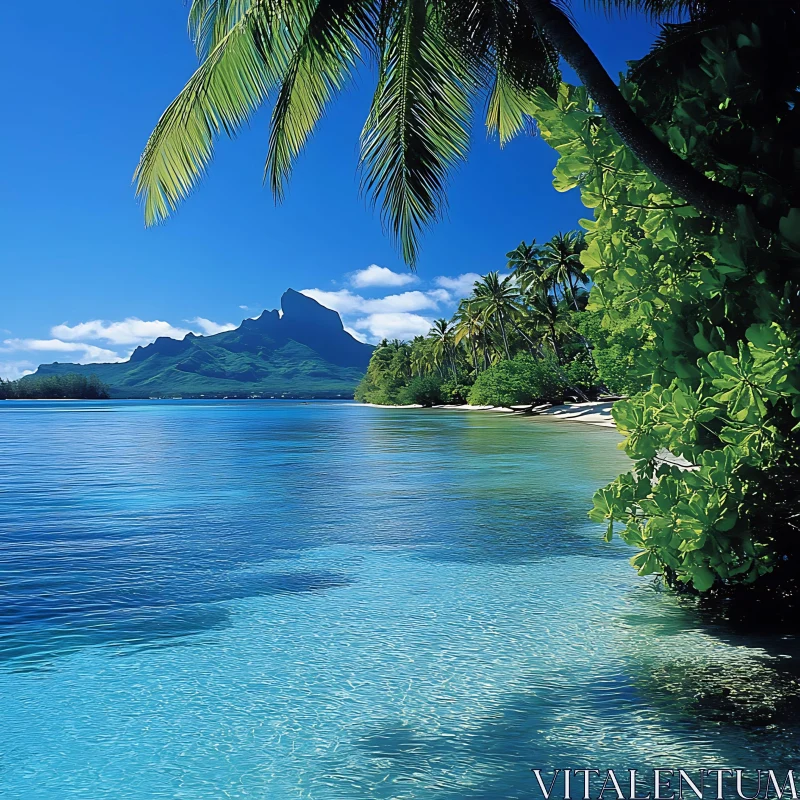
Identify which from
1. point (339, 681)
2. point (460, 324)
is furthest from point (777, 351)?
point (460, 324)

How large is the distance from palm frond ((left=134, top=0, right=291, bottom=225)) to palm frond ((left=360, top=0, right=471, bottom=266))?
44.0 inches

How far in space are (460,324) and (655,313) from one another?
72172 millimetres

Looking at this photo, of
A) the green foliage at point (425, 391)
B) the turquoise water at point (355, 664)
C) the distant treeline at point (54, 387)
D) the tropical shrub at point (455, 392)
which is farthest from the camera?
the distant treeline at point (54, 387)

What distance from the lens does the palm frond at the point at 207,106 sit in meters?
7.24

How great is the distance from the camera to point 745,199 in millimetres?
3916

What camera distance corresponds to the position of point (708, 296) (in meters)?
4.37

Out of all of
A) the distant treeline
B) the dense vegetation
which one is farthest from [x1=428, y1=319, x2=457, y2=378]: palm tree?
the distant treeline

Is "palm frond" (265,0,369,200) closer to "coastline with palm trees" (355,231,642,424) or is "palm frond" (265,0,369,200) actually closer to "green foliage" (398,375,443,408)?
"coastline with palm trees" (355,231,642,424)

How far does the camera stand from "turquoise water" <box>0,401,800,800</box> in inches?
146

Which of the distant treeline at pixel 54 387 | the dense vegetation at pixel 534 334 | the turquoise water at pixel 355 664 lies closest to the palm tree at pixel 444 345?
the dense vegetation at pixel 534 334

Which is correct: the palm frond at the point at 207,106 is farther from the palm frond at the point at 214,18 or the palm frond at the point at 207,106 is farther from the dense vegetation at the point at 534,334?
the dense vegetation at the point at 534,334

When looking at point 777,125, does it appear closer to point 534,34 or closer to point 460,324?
point 534,34

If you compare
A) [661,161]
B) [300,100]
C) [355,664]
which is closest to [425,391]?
[300,100]

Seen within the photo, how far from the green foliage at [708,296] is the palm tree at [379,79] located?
2.12 metres
